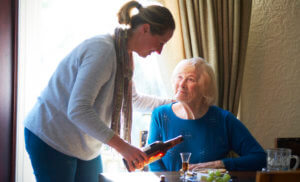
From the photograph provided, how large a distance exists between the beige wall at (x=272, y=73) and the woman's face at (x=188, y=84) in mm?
880

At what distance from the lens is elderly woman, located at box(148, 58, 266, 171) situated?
6.19ft

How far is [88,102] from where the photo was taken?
1390 mm

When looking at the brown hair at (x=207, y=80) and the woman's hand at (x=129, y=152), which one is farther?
the brown hair at (x=207, y=80)

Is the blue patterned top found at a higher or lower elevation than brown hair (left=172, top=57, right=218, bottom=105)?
lower

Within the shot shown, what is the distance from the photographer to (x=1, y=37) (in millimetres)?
2342

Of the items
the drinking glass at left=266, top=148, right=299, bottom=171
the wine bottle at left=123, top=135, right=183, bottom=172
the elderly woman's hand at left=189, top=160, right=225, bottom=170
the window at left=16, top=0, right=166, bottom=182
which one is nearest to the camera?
the drinking glass at left=266, top=148, right=299, bottom=171

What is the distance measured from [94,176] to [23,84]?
1.16 metres

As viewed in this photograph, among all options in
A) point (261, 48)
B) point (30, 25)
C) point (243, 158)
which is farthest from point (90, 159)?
point (261, 48)

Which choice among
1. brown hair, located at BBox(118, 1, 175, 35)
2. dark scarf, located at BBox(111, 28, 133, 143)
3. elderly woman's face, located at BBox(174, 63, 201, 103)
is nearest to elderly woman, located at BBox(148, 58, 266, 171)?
elderly woman's face, located at BBox(174, 63, 201, 103)

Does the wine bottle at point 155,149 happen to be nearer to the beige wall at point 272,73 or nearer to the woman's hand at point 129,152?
the woman's hand at point 129,152

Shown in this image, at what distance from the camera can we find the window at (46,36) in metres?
2.51

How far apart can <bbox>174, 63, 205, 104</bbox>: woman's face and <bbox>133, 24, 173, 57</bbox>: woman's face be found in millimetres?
380

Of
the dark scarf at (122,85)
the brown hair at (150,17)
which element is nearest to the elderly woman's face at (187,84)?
the dark scarf at (122,85)

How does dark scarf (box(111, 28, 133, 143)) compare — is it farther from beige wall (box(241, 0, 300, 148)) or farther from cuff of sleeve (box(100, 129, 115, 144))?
beige wall (box(241, 0, 300, 148))
